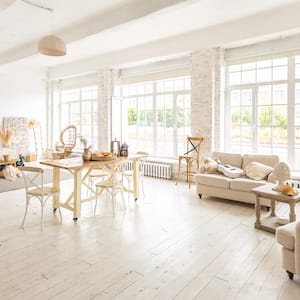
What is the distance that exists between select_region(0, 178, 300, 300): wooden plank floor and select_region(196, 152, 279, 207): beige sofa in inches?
10.9

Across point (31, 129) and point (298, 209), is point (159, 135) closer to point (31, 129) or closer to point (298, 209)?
point (298, 209)

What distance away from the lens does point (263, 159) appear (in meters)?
4.93

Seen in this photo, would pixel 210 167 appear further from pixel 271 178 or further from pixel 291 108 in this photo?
pixel 291 108

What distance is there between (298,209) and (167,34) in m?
4.53

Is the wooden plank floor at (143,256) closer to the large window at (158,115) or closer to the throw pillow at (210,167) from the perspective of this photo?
the throw pillow at (210,167)

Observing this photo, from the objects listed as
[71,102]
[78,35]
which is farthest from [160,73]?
[71,102]

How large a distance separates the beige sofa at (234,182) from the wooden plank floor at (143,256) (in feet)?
0.91

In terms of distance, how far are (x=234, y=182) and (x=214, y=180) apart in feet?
1.21

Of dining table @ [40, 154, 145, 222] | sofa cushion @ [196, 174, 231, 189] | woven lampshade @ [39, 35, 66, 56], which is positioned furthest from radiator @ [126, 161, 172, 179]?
woven lampshade @ [39, 35, 66, 56]

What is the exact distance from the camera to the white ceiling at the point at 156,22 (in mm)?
4699

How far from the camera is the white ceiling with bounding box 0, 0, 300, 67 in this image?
4.70 m

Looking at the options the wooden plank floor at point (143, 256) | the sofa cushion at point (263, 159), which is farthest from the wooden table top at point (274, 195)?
the sofa cushion at point (263, 159)

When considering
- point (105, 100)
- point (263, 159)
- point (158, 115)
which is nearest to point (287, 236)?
point (263, 159)

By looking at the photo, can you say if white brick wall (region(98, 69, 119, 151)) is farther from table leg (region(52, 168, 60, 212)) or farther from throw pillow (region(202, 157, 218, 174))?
table leg (region(52, 168, 60, 212))
